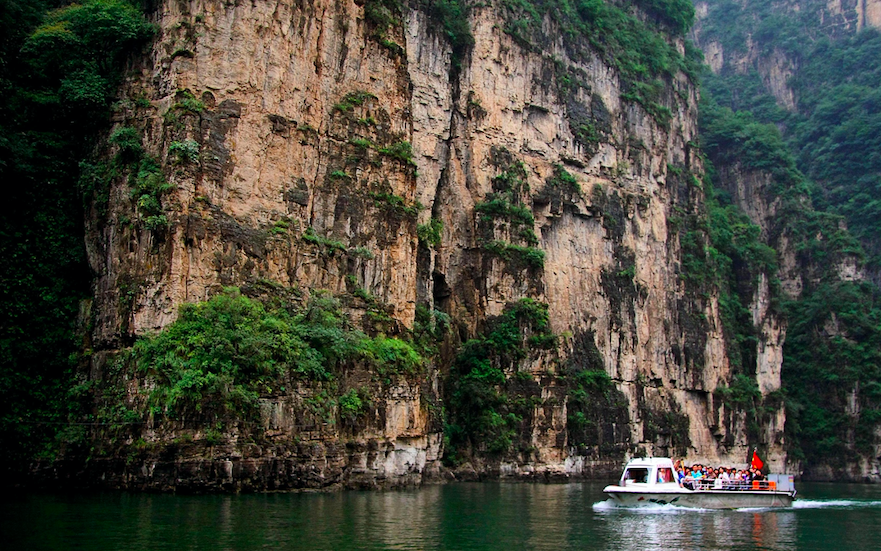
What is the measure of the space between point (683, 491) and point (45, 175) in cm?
2743

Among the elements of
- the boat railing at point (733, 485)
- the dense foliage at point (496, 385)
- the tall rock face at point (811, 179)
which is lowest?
the boat railing at point (733, 485)

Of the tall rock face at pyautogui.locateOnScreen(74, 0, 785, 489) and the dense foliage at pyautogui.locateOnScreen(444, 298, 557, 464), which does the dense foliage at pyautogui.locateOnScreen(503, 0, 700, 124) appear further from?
the dense foliage at pyautogui.locateOnScreen(444, 298, 557, 464)

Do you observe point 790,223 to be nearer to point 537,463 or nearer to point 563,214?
point 563,214

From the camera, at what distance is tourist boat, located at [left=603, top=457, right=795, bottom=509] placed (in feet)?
113

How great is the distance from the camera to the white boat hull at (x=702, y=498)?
34469 mm

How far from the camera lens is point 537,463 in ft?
176

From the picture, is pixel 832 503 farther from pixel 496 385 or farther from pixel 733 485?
pixel 496 385

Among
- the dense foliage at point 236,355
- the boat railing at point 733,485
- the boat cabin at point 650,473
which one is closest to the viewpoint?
the dense foliage at point 236,355

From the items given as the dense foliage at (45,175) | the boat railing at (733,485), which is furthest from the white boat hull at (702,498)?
the dense foliage at (45,175)

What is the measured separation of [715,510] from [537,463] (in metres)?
18.8

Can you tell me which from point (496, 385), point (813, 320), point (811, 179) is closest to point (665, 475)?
point (496, 385)

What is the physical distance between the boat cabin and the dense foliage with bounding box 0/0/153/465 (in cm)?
2094

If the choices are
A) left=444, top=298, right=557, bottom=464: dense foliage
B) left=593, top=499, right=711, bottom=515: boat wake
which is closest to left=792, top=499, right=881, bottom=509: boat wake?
left=593, top=499, right=711, bottom=515: boat wake

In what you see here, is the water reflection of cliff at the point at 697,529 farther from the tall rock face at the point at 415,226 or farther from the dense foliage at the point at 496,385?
the dense foliage at the point at 496,385
